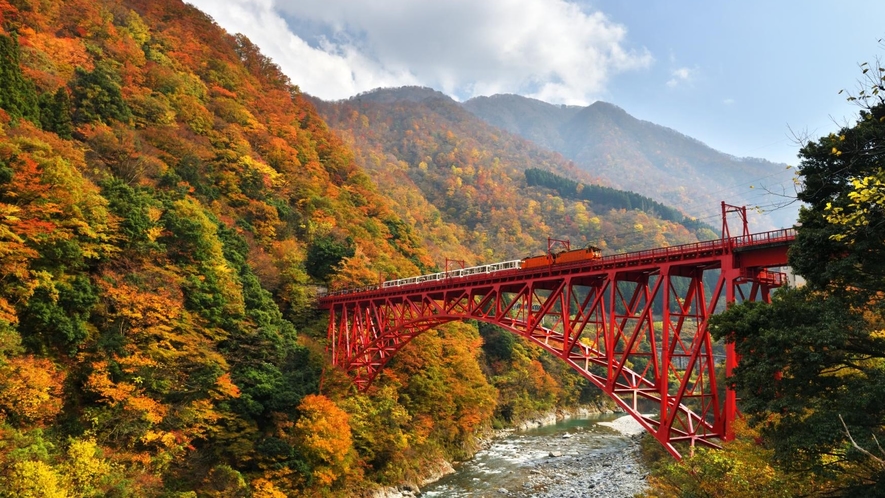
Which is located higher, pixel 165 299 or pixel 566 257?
pixel 566 257

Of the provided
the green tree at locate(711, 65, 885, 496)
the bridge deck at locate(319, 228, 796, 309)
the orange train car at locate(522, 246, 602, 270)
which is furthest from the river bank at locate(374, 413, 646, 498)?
the green tree at locate(711, 65, 885, 496)

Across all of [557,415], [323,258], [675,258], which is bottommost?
[557,415]

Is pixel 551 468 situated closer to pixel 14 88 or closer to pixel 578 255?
pixel 578 255

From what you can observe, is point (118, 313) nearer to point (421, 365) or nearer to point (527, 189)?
point (421, 365)

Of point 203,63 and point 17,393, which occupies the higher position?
point 203,63

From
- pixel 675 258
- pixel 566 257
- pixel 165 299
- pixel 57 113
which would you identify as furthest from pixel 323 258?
pixel 675 258

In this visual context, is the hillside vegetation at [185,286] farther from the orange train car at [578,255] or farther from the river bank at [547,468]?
the orange train car at [578,255]

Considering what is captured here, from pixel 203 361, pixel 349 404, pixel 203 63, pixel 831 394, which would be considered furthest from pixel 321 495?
pixel 203 63

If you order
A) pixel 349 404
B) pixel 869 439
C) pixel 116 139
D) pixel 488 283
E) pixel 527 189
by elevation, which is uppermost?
pixel 527 189
